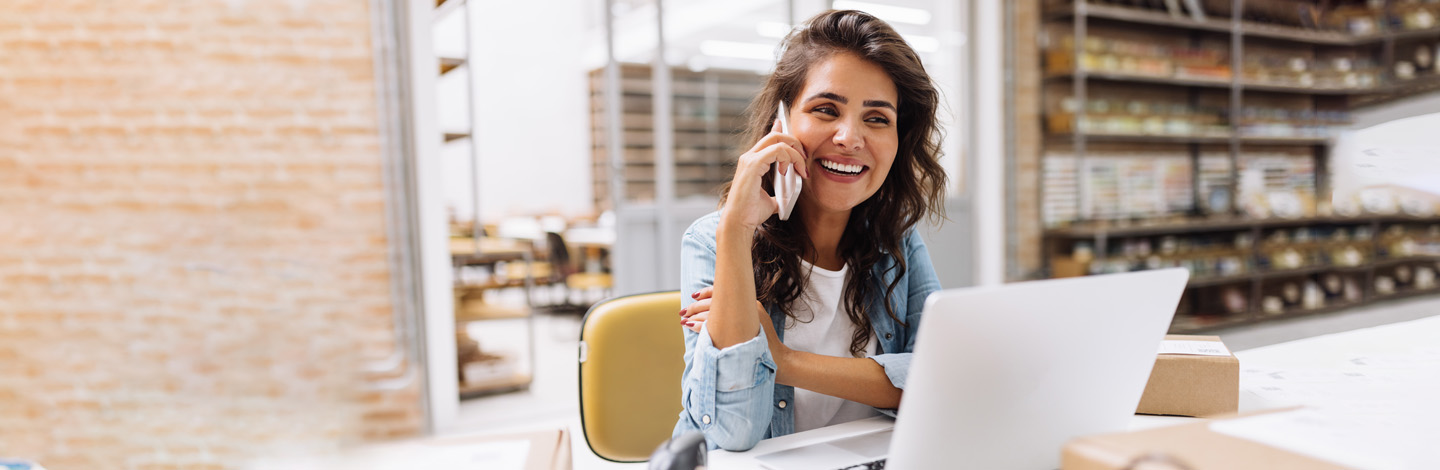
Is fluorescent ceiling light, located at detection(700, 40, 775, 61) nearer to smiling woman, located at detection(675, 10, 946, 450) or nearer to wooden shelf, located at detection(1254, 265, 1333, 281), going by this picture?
smiling woman, located at detection(675, 10, 946, 450)

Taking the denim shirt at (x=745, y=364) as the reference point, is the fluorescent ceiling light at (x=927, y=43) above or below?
above

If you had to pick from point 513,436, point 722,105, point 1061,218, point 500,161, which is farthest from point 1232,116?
point 500,161

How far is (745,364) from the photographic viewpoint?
0.98 meters

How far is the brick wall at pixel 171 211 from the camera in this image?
8.50ft

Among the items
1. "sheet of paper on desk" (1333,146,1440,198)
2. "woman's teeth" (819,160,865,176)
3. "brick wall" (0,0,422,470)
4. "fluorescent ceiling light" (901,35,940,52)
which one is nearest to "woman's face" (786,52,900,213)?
"woman's teeth" (819,160,865,176)

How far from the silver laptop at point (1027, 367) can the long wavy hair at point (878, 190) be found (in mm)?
482

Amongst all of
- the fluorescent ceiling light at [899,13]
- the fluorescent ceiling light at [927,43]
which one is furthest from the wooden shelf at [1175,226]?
the fluorescent ceiling light at [899,13]

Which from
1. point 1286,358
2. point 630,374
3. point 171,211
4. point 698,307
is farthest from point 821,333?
point 171,211

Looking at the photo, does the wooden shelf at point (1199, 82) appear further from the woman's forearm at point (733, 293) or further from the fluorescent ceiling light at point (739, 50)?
the woman's forearm at point (733, 293)

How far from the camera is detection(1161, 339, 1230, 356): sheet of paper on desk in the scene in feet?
3.46

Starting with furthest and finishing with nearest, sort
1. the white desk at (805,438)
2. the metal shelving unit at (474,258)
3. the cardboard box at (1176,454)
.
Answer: the metal shelving unit at (474,258) → the white desk at (805,438) → the cardboard box at (1176,454)

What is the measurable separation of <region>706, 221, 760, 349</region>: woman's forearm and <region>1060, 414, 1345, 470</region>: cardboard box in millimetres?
470

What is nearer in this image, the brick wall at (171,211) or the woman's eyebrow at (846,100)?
the woman's eyebrow at (846,100)

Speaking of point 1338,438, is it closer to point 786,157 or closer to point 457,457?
point 786,157
